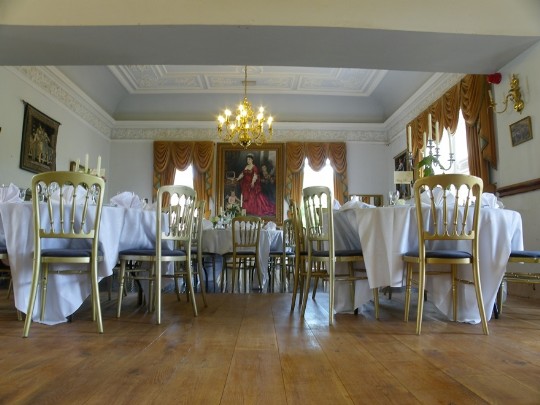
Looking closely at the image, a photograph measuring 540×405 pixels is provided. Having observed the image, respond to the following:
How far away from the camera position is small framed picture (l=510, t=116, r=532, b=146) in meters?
4.12

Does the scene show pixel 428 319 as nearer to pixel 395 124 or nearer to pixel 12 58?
pixel 12 58

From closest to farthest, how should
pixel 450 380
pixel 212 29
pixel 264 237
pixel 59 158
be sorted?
1. pixel 450 380
2. pixel 212 29
3. pixel 264 237
4. pixel 59 158

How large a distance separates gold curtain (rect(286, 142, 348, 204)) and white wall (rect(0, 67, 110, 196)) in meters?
4.37

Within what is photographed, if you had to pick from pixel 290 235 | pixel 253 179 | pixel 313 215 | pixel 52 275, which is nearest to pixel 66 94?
pixel 253 179

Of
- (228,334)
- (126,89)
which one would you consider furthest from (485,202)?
(126,89)

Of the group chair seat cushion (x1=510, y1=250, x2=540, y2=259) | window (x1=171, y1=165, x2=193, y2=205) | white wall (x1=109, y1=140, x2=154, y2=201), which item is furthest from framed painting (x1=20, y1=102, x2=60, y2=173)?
chair seat cushion (x1=510, y1=250, x2=540, y2=259)

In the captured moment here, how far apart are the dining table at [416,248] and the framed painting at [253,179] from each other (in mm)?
6381

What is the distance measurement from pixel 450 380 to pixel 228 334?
3.86 ft

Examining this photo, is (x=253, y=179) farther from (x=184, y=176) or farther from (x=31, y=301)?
(x=31, y=301)

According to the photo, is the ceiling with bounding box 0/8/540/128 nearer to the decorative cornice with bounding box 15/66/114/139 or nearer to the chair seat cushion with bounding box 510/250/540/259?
the decorative cornice with bounding box 15/66/114/139

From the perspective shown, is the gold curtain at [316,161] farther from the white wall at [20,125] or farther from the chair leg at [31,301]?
the chair leg at [31,301]

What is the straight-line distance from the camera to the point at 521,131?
4238 millimetres

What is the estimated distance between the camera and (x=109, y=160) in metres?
9.31

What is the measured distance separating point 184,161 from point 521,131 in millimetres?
6800
